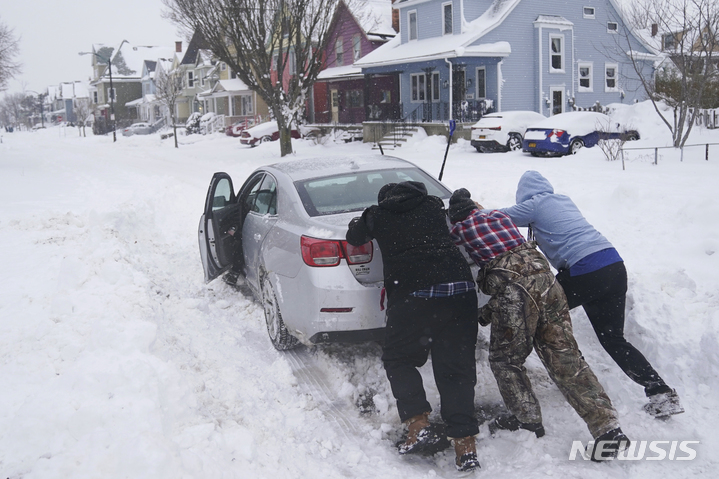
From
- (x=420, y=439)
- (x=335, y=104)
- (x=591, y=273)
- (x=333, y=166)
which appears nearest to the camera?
(x=420, y=439)

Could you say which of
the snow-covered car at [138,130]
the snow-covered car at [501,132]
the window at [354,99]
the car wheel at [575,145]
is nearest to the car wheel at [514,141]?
the snow-covered car at [501,132]

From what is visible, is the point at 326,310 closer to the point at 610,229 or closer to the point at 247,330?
the point at 247,330

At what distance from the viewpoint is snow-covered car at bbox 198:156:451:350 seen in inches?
184

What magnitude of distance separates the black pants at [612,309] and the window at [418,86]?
28693 mm

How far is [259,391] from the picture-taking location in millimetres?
4766

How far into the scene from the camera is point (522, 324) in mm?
4016

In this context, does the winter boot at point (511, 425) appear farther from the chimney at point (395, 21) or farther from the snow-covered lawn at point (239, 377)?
the chimney at point (395, 21)

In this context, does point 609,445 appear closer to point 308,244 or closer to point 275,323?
point 308,244

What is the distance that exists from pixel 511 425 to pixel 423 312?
0.96 meters

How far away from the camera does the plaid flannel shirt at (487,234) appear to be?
4145 millimetres

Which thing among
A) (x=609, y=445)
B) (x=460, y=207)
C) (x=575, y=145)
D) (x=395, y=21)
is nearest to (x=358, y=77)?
(x=395, y=21)

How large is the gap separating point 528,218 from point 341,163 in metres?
2.15

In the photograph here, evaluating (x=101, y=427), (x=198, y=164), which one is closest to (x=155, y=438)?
(x=101, y=427)

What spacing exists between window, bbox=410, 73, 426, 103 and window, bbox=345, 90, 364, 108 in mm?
6590
